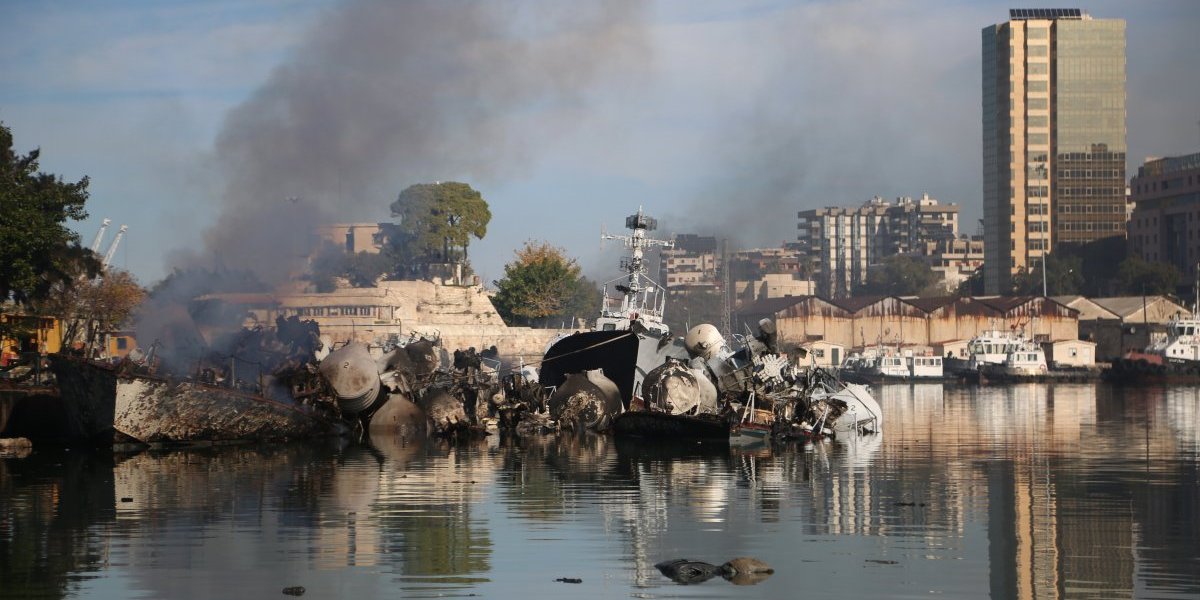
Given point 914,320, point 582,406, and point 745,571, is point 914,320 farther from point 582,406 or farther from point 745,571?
point 745,571

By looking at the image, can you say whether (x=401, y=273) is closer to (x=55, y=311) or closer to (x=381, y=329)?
(x=381, y=329)

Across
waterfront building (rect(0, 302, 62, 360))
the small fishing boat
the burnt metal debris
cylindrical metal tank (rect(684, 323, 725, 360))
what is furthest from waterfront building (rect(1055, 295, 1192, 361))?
the small fishing boat

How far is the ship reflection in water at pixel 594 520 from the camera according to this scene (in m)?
23.8

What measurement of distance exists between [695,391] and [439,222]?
4733 inches

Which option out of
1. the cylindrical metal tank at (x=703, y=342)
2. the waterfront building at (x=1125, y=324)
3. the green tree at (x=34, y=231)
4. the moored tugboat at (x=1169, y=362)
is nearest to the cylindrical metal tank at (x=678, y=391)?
the cylindrical metal tank at (x=703, y=342)

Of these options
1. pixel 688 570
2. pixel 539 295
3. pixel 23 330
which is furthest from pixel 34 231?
pixel 539 295

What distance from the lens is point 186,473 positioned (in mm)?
40938

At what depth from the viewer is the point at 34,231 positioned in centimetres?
5575

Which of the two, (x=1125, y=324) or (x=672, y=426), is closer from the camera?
(x=672, y=426)

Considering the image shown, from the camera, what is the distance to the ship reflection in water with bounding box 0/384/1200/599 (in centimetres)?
2378

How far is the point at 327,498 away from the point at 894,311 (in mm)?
153612

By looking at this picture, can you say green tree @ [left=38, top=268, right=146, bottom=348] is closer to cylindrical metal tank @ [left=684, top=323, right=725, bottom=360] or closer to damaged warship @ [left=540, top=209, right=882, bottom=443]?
damaged warship @ [left=540, top=209, right=882, bottom=443]

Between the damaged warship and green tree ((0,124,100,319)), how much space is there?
20.0 meters

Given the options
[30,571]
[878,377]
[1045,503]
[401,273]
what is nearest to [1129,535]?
[1045,503]
